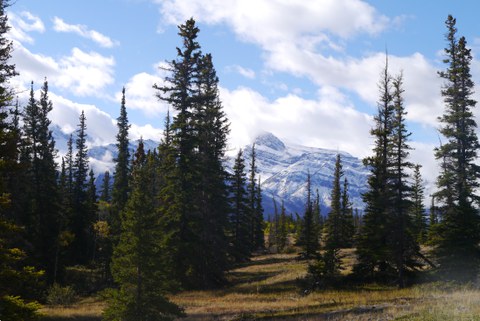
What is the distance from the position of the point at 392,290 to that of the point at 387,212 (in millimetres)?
5573

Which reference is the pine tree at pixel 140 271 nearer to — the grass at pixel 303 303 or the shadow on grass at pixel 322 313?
the grass at pixel 303 303

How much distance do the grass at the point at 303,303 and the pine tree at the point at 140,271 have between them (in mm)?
4093

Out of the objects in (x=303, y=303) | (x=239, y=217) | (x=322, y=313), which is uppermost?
(x=239, y=217)

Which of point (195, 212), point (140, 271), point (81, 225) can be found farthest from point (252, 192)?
point (140, 271)

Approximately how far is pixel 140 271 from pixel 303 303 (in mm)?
10586

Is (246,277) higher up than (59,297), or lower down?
higher up

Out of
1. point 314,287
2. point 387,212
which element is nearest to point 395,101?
point 387,212

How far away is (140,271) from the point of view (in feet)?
59.9

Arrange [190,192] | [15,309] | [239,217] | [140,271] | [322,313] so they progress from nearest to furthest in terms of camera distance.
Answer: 1. [15,309]
2. [140,271]
3. [322,313]
4. [190,192]
5. [239,217]

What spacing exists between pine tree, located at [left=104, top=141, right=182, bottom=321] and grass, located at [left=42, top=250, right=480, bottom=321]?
409cm

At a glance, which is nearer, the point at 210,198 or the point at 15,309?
the point at 15,309

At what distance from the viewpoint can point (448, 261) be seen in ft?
90.2

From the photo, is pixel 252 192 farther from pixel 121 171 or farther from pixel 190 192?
pixel 190 192

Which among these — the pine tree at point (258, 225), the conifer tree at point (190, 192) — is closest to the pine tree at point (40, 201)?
the conifer tree at point (190, 192)
